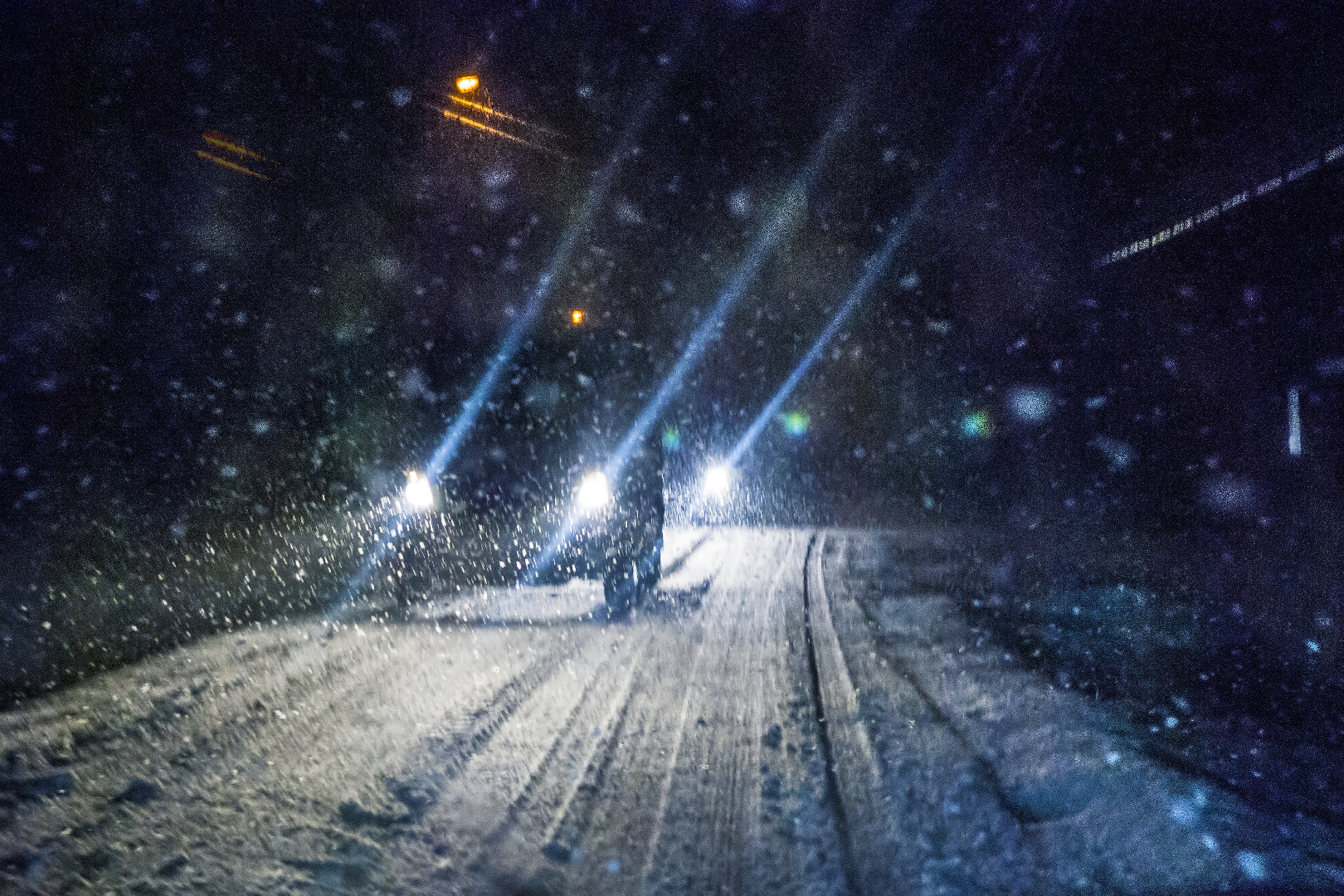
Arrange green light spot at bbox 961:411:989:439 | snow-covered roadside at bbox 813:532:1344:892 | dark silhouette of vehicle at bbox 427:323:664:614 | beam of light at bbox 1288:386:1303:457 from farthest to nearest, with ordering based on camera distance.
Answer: green light spot at bbox 961:411:989:439 → beam of light at bbox 1288:386:1303:457 → dark silhouette of vehicle at bbox 427:323:664:614 → snow-covered roadside at bbox 813:532:1344:892

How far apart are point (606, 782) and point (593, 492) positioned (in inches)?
222

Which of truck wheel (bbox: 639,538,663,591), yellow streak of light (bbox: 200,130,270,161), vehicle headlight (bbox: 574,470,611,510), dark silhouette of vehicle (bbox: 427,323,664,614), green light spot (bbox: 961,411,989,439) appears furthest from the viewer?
green light spot (bbox: 961,411,989,439)

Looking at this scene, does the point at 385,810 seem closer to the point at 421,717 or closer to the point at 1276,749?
the point at 421,717

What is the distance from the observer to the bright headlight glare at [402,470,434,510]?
9.45 m

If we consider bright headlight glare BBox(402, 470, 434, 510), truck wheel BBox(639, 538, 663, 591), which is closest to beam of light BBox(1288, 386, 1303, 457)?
truck wheel BBox(639, 538, 663, 591)

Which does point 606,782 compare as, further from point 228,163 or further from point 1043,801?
point 228,163

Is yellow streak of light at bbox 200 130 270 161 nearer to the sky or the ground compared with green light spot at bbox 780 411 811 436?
nearer to the ground

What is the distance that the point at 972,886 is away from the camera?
2684 mm

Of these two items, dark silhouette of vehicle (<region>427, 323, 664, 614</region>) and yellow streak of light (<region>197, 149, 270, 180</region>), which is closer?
dark silhouette of vehicle (<region>427, 323, 664, 614</region>)

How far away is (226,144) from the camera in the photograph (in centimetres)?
1049

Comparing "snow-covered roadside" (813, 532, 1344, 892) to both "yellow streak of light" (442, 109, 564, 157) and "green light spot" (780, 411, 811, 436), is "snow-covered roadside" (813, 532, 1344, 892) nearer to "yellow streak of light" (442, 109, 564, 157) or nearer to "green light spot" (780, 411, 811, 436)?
"yellow streak of light" (442, 109, 564, 157)

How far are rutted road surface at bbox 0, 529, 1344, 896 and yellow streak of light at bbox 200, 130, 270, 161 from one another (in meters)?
7.34

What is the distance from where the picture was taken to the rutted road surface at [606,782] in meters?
2.78

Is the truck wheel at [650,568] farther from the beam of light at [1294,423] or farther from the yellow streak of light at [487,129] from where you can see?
the beam of light at [1294,423]
